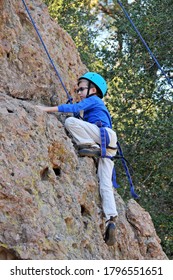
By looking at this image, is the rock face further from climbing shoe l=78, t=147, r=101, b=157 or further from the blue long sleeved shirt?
the blue long sleeved shirt

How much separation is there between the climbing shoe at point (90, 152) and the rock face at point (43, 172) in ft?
0.17

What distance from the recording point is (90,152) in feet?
19.5

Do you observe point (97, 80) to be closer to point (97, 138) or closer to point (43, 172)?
point (97, 138)

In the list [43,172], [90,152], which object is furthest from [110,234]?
[43,172]

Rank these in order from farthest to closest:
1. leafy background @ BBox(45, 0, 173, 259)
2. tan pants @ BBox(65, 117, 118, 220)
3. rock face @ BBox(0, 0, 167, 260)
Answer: leafy background @ BBox(45, 0, 173, 259) < tan pants @ BBox(65, 117, 118, 220) < rock face @ BBox(0, 0, 167, 260)

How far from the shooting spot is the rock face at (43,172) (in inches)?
178

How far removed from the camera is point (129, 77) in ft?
37.2

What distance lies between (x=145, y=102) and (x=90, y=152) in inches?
220

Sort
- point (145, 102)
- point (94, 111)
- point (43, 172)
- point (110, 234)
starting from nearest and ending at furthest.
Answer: point (43, 172) → point (110, 234) → point (94, 111) → point (145, 102)

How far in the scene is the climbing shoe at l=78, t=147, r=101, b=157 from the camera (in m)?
5.91

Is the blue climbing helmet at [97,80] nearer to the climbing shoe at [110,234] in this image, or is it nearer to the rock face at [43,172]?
the rock face at [43,172]

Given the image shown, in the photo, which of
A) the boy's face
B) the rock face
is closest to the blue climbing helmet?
the boy's face

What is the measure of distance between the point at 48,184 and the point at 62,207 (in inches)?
9.0

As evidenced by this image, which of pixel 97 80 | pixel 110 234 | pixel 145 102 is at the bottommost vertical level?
pixel 110 234
